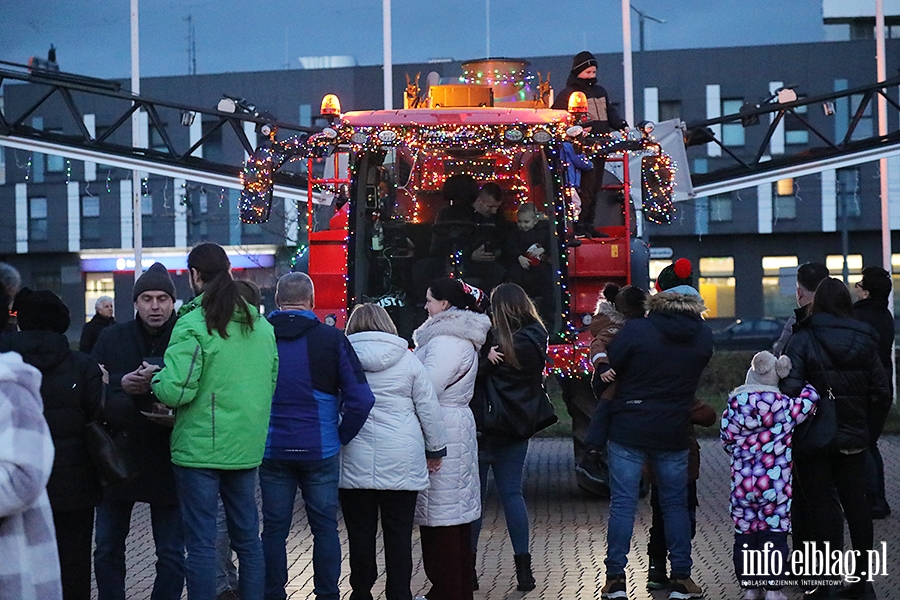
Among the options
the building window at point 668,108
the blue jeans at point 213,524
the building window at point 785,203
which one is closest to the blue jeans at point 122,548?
the blue jeans at point 213,524

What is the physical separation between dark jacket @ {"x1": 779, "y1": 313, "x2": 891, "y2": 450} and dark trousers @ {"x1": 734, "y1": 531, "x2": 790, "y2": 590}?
2.40 feet

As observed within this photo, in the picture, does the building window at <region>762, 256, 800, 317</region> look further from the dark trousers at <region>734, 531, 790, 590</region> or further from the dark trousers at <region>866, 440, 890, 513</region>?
the dark trousers at <region>734, 531, 790, 590</region>

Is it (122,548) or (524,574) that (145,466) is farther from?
(524,574)

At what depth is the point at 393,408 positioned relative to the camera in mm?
7570

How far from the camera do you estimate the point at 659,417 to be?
834cm

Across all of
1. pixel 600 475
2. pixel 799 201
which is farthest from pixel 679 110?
pixel 600 475

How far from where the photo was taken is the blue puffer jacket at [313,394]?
740 cm

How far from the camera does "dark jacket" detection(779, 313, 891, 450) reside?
8273mm

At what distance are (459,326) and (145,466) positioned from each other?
2066 millimetres

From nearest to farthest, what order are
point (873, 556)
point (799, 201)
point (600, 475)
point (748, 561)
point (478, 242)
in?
point (748, 561) < point (873, 556) < point (478, 242) < point (600, 475) < point (799, 201)

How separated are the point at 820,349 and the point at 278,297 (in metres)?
3.39

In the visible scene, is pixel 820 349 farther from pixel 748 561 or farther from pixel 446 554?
pixel 446 554

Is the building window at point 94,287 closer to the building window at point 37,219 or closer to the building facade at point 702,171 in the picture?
the building facade at point 702,171

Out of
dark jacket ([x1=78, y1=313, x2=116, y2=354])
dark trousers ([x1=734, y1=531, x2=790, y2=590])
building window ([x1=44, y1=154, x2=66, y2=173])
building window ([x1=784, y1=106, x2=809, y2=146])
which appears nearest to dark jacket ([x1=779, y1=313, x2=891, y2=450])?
dark trousers ([x1=734, y1=531, x2=790, y2=590])
